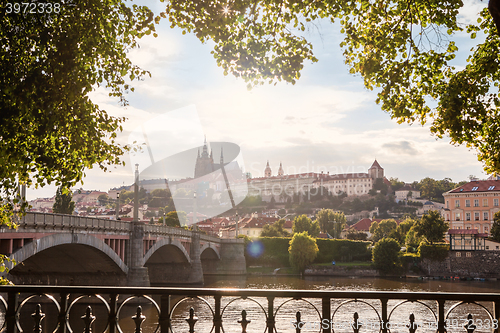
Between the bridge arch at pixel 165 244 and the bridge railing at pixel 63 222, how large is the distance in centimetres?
431

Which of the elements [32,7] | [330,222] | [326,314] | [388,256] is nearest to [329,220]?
[330,222]

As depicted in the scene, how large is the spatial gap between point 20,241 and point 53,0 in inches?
718

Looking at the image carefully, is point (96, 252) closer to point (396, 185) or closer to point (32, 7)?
point (32, 7)

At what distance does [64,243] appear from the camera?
2452 cm

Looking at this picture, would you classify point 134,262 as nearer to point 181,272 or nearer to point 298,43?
point 181,272

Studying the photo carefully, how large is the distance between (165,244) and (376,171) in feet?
457

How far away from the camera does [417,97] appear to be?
7.08 meters

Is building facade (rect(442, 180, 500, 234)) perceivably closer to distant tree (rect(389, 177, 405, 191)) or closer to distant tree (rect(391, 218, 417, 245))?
distant tree (rect(391, 218, 417, 245))

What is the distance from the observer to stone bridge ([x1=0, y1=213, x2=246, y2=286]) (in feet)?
72.3

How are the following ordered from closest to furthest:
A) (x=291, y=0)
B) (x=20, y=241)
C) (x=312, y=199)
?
(x=291, y=0) → (x=20, y=241) → (x=312, y=199)

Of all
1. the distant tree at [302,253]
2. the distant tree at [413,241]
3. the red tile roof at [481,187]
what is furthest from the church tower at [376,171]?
the distant tree at [302,253]

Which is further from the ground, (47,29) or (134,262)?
(47,29)

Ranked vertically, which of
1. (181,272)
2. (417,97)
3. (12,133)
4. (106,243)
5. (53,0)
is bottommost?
(181,272)

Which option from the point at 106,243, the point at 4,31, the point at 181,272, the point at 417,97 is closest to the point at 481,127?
the point at 417,97
